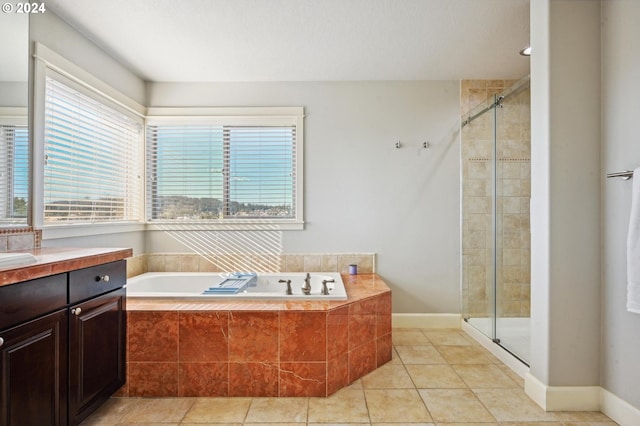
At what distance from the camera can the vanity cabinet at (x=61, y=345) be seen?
1237mm

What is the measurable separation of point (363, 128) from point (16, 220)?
8.70 feet

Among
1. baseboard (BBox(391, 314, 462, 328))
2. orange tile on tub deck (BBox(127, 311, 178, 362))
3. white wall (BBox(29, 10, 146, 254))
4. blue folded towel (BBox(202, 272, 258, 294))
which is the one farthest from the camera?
baseboard (BBox(391, 314, 462, 328))

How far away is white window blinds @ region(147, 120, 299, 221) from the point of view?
329cm

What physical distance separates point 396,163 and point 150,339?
246 cm

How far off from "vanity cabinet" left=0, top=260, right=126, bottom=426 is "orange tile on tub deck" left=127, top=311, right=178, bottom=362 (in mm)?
62

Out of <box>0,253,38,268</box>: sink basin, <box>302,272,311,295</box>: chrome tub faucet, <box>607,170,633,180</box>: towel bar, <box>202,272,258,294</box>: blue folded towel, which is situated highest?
<box>607,170,633,180</box>: towel bar

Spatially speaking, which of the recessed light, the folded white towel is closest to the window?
the recessed light

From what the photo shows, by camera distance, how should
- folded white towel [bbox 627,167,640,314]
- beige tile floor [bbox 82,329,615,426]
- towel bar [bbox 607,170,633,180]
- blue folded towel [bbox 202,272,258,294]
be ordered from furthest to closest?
blue folded towel [bbox 202,272,258,294], beige tile floor [bbox 82,329,615,426], towel bar [bbox 607,170,633,180], folded white towel [bbox 627,167,640,314]

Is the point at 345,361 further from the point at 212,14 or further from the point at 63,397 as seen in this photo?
the point at 212,14

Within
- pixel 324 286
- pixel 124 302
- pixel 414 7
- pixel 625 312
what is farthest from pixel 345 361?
pixel 414 7

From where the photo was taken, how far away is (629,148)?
1713mm

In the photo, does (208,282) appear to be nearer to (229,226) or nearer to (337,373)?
(229,226)

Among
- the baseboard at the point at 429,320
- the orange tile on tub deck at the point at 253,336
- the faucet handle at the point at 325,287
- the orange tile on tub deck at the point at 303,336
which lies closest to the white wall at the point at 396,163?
the baseboard at the point at 429,320

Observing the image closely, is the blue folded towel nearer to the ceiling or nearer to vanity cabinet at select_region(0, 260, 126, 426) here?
vanity cabinet at select_region(0, 260, 126, 426)
